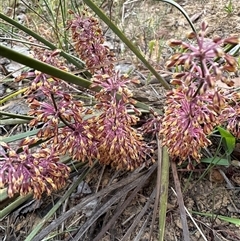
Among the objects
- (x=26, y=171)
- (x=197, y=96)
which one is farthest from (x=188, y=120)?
→ (x=26, y=171)

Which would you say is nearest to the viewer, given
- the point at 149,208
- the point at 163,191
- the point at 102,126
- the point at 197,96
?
the point at 197,96

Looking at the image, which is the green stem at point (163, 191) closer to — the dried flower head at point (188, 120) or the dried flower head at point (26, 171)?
the dried flower head at point (188, 120)

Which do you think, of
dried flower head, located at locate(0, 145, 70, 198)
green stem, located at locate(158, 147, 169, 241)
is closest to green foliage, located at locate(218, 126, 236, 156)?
green stem, located at locate(158, 147, 169, 241)

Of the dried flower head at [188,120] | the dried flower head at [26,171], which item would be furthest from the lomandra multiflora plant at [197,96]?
the dried flower head at [26,171]

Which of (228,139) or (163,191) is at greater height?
(228,139)

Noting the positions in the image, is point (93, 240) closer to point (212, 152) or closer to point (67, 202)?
point (67, 202)

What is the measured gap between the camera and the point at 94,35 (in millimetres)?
1212

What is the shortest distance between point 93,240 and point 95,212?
85mm

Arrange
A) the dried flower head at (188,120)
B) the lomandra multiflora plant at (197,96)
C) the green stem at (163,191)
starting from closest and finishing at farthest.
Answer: the lomandra multiflora plant at (197,96) → the dried flower head at (188,120) → the green stem at (163,191)

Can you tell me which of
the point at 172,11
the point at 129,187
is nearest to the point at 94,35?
the point at 129,187

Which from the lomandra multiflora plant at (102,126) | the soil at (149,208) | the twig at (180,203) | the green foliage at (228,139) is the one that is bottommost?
the soil at (149,208)

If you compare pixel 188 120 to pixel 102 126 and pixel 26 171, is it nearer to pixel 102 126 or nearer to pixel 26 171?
pixel 102 126

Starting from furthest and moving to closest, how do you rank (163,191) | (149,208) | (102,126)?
(149,208), (163,191), (102,126)

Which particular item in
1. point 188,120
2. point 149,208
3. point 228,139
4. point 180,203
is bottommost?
point 149,208
